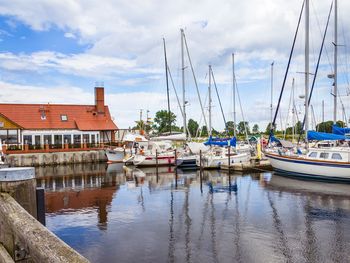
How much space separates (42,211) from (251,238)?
10.2 meters

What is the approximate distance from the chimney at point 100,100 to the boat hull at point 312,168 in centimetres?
3585

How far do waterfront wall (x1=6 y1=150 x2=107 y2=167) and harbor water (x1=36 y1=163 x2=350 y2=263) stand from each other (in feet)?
65.8

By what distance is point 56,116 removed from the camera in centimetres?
5769

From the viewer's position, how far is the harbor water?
39.4 ft

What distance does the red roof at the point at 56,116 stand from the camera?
55.2 metres

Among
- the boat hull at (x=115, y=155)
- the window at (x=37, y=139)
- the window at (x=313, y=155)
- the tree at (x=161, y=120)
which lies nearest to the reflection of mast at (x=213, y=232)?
the window at (x=313, y=155)

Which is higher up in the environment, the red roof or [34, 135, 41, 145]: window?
the red roof

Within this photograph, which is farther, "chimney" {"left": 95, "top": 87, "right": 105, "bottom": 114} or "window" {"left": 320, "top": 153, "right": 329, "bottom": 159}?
"chimney" {"left": 95, "top": 87, "right": 105, "bottom": 114}

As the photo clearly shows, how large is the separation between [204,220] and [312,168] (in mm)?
16063

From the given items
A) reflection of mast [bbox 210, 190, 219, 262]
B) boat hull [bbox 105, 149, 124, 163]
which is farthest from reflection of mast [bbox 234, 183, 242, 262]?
boat hull [bbox 105, 149, 124, 163]

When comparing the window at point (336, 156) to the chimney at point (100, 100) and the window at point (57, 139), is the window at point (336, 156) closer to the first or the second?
the window at point (57, 139)

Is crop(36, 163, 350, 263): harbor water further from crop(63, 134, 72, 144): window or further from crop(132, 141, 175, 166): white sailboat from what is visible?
crop(63, 134, 72, 144): window

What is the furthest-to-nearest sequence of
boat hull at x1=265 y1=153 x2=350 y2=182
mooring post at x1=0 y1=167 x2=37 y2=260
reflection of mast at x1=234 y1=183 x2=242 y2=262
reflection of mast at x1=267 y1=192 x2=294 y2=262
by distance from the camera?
boat hull at x1=265 y1=153 x2=350 y2=182
reflection of mast at x1=267 y1=192 x2=294 y2=262
reflection of mast at x1=234 y1=183 x2=242 y2=262
mooring post at x1=0 y1=167 x2=37 y2=260

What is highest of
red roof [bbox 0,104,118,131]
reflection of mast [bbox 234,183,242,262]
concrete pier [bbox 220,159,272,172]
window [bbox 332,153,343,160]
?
red roof [bbox 0,104,118,131]
